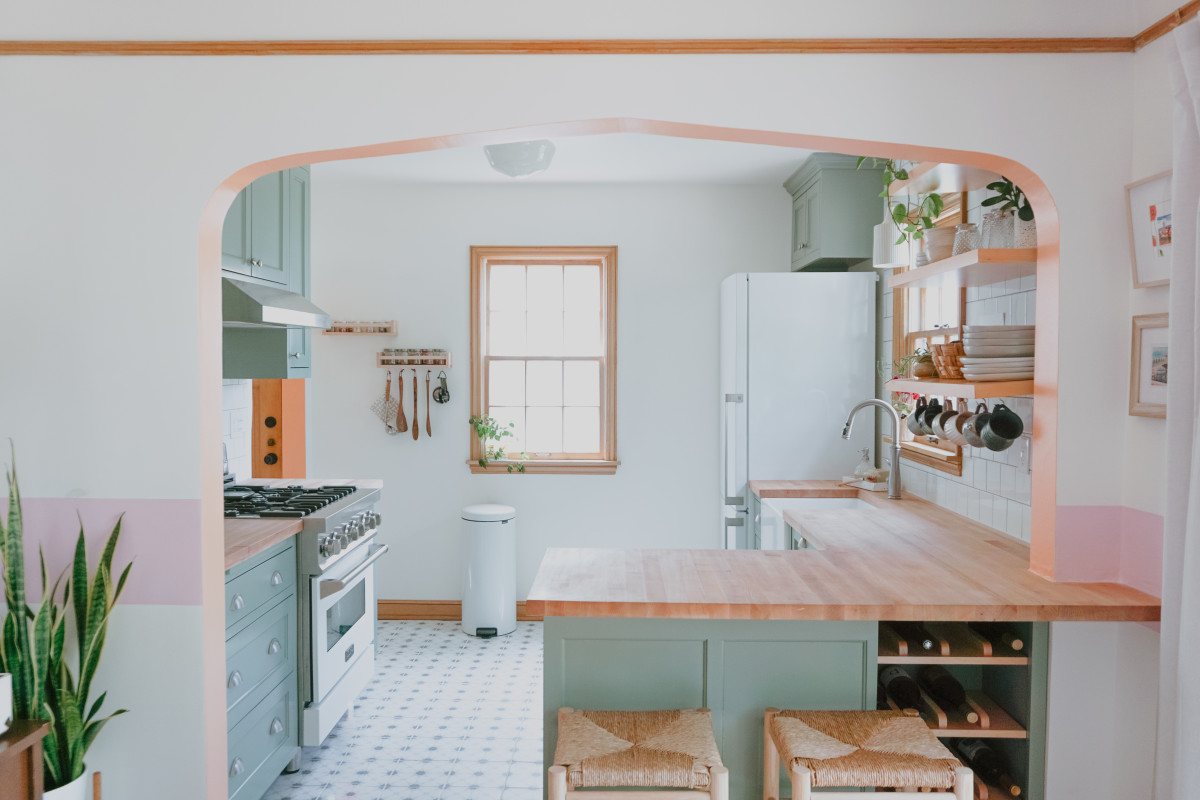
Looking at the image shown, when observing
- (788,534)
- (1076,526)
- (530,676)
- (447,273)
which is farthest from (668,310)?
(1076,526)

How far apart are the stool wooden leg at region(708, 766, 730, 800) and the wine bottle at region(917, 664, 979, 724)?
0.82 metres

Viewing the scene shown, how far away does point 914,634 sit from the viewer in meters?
2.31

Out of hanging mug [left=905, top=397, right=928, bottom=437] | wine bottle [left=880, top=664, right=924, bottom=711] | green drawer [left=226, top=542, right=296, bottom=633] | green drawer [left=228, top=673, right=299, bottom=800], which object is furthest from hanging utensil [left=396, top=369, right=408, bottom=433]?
wine bottle [left=880, top=664, right=924, bottom=711]

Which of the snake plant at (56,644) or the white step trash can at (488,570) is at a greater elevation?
the snake plant at (56,644)

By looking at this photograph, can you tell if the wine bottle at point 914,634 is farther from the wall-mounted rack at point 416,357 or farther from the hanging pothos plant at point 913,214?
the wall-mounted rack at point 416,357

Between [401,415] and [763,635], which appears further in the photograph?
[401,415]

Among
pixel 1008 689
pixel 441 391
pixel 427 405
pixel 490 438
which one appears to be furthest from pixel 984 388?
pixel 427 405

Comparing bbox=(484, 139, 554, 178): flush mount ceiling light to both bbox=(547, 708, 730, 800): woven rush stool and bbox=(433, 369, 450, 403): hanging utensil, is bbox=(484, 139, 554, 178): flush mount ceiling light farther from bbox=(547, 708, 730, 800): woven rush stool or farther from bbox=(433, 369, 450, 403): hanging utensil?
bbox=(547, 708, 730, 800): woven rush stool

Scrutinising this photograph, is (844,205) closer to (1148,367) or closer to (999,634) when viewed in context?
(1148,367)

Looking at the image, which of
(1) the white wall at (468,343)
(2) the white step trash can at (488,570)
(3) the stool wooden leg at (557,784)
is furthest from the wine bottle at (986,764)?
(2) the white step trash can at (488,570)

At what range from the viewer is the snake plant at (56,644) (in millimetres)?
2090

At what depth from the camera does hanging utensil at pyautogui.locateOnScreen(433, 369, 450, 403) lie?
16.3 ft

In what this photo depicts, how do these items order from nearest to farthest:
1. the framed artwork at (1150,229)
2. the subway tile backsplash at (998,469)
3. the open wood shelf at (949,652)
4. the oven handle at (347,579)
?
the framed artwork at (1150,229), the open wood shelf at (949,652), the subway tile backsplash at (998,469), the oven handle at (347,579)

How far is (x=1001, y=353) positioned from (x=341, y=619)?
2.69 meters
